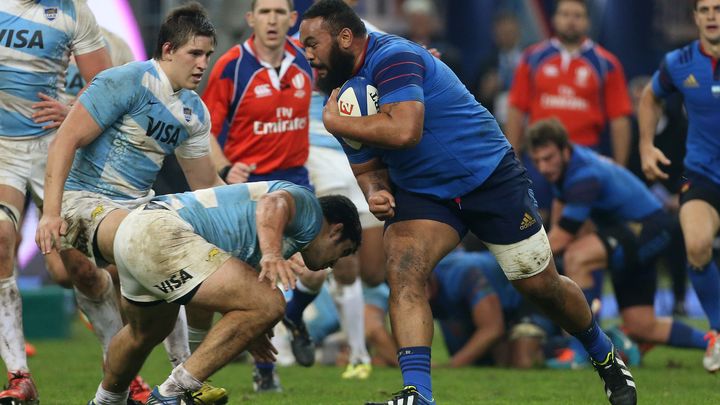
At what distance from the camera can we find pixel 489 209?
22.5 feet

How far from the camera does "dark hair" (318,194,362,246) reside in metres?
6.81

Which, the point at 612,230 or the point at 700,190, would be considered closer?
the point at 700,190

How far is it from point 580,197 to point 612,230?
442mm

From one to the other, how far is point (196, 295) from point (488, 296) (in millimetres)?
4711

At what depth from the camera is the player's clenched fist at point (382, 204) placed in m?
6.68

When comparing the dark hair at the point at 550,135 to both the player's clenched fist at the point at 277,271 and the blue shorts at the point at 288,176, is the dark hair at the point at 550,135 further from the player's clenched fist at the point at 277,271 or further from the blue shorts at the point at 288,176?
the player's clenched fist at the point at 277,271

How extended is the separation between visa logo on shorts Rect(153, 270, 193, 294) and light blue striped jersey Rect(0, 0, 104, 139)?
81.6 inches

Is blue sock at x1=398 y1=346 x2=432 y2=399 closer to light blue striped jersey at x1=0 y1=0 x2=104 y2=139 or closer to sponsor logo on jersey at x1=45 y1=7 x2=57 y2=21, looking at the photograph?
light blue striped jersey at x1=0 y1=0 x2=104 y2=139

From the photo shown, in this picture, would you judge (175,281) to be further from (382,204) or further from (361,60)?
(361,60)

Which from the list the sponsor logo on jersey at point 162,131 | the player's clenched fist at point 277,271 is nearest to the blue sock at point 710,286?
the sponsor logo on jersey at point 162,131

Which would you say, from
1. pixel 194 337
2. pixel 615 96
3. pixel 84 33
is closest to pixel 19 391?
pixel 194 337

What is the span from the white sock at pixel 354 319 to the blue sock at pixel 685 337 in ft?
8.36

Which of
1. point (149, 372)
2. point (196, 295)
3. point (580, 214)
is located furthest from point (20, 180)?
point (580, 214)

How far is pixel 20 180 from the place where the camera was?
789 centimetres
